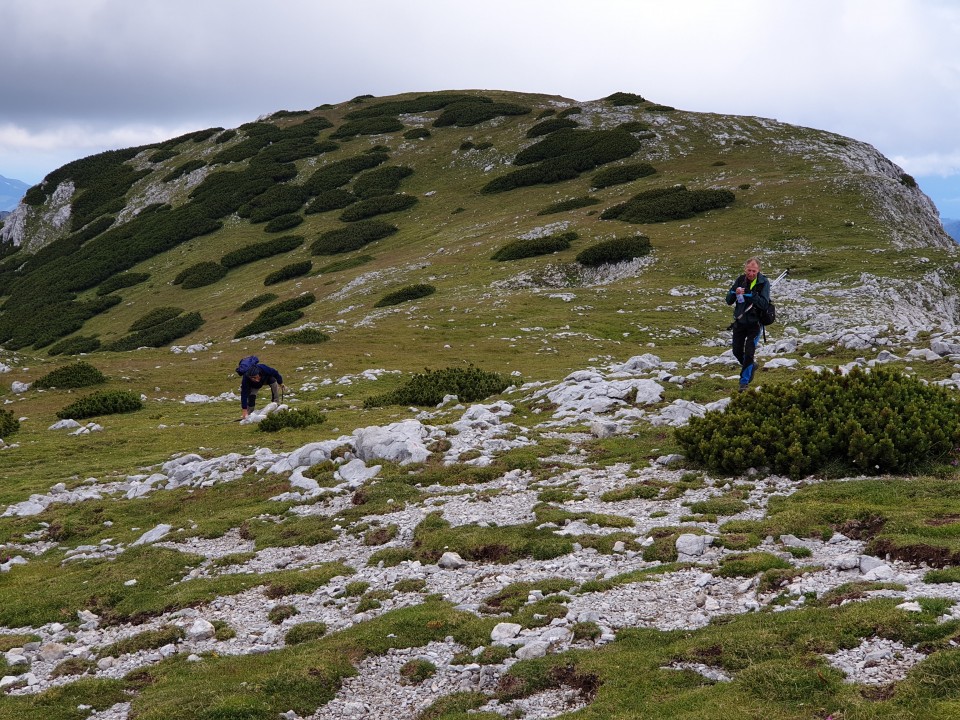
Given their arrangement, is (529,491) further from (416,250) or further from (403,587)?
(416,250)

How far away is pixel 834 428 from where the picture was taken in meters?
13.5

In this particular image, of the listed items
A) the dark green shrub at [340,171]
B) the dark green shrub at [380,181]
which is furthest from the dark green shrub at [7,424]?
the dark green shrub at [340,171]

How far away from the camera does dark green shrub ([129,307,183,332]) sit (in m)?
57.8

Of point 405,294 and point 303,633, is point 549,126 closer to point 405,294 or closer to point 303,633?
point 405,294

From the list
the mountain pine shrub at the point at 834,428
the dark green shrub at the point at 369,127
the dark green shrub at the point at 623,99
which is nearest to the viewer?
the mountain pine shrub at the point at 834,428

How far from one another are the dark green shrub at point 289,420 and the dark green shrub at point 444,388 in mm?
2269

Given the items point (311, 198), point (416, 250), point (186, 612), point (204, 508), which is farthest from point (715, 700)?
point (311, 198)

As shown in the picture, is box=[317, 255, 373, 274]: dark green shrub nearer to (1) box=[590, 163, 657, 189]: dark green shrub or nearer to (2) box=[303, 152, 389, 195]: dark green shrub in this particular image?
(1) box=[590, 163, 657, 189]: dark green shrub

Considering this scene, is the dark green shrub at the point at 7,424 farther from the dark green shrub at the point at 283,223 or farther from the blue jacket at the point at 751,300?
the dark green shrub at the point at 283,223

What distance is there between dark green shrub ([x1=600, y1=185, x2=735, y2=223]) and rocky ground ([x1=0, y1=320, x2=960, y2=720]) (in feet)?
115

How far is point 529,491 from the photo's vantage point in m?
14.5

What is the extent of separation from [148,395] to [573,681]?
26438mm

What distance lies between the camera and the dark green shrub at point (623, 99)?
86.8 metres

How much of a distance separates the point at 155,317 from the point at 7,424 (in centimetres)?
3581
